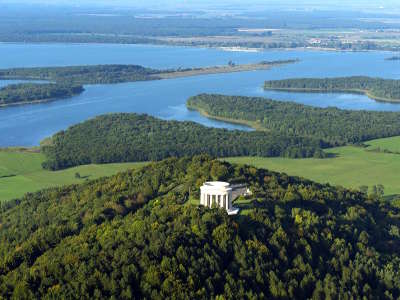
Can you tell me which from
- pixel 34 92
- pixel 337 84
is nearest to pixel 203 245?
pixel 34 92

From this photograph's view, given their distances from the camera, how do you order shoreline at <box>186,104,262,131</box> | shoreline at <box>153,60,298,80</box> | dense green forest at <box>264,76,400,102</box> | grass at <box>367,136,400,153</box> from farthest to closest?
shoreline at <box>153,60,298,80</box>
dense green forest at <box>264,76,400,102</box>
shoreline at <box>186,104,262,131</box>
grass at <box>367,136,400,153</box>

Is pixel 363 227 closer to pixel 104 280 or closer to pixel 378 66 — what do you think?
pixel 104 280

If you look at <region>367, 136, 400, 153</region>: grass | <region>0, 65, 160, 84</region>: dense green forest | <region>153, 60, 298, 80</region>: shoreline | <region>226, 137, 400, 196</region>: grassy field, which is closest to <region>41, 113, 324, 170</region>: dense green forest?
<region>226, 137, 400, 196</region>: grassy field

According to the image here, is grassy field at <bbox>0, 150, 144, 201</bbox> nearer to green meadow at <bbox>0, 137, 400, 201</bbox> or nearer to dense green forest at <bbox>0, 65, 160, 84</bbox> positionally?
green meadow at <bbox>0, 137, 400, 201</bbox>

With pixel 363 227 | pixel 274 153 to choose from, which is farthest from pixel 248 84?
pixel 363 227

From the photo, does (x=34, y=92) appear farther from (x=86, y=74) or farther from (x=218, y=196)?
(x=218, y=196)

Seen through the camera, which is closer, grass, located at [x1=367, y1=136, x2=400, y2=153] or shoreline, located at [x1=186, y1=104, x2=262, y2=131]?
grass, located at [x1=367, y1=136, x2=400, y2=153]

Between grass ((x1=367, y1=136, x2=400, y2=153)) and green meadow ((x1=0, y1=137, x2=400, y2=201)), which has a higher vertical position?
green meadow ((x1=0, y1=137, x2=400, y2=201))
